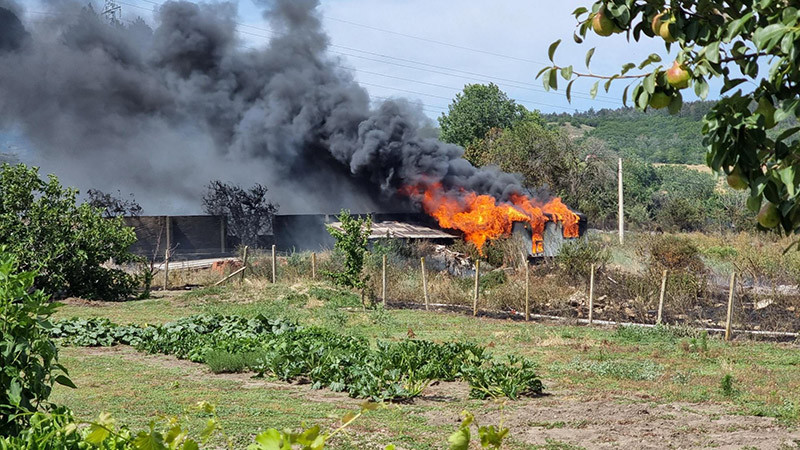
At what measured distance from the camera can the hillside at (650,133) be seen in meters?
102

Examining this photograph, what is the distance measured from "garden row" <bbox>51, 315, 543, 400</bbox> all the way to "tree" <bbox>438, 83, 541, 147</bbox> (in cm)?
5373

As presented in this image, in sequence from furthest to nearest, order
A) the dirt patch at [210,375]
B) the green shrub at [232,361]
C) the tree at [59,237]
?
the tree at [59,237] < the green shrub at [232,361] < the dirt patch at [210,375]

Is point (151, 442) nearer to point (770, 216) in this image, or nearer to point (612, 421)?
point (770, 216)

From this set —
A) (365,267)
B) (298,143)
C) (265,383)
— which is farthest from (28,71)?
(265,383)

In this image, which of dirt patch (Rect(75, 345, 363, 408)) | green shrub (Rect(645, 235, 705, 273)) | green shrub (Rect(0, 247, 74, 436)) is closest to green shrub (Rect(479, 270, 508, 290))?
green shrub (Rect(645, 235, 705, 273))

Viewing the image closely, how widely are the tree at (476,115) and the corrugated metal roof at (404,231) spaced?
111 feet

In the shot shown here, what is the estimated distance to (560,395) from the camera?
998 cm

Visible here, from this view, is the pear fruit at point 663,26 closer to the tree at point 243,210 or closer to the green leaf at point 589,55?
the green leaf at point 589,55

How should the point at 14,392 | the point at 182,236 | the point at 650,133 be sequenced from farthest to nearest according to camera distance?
the point at 650,133 < the point at 182,236 < the point at 14,392

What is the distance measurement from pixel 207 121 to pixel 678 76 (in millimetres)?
42028

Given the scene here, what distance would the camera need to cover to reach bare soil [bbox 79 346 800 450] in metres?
7.55

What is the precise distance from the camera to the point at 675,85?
9.59 ft

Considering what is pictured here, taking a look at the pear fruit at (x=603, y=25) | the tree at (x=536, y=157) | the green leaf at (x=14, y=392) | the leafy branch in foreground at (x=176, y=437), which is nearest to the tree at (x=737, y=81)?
the pear fruit at (x=603, y=25)

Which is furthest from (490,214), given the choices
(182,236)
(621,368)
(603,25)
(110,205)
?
(603,25)
